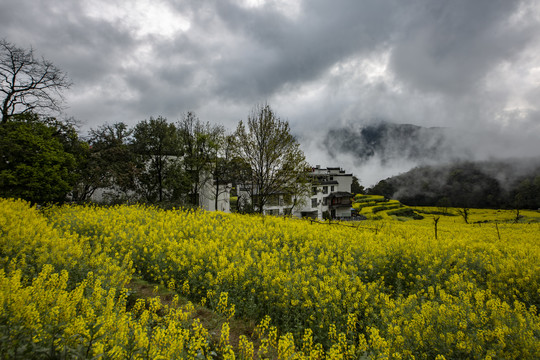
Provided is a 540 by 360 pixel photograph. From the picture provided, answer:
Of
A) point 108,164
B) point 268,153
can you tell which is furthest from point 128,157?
point 268,153

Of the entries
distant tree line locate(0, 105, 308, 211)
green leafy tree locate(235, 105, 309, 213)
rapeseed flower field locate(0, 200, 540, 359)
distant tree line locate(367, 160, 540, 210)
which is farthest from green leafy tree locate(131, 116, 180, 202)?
distant tree line locate(367, 160, 540, 210)

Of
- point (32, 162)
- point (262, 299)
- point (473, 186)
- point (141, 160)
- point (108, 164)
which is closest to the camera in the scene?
point (262, 299)

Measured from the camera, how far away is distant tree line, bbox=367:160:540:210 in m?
61.5

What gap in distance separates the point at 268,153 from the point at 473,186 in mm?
83367

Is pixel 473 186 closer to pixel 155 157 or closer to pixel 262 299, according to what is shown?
pixel 155 157

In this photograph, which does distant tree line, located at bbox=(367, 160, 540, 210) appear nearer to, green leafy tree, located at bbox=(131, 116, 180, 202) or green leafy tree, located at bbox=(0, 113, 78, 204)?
green leafy tree, located at bbox=(131, 116, 180, 202)

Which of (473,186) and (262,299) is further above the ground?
(473,186)

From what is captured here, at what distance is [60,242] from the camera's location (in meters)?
6.31

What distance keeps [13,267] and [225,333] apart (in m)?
4.82

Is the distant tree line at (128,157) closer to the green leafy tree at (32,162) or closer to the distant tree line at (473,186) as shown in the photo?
the green leafy tree at (32,162)

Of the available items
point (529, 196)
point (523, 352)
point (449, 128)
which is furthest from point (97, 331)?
point (449, 128)

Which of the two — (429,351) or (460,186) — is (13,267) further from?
(460,186)

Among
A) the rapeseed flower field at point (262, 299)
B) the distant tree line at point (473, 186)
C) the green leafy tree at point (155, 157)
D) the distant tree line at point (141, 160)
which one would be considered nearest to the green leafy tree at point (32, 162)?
the distant tree line at point (141, 160)

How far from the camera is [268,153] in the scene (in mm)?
20188
